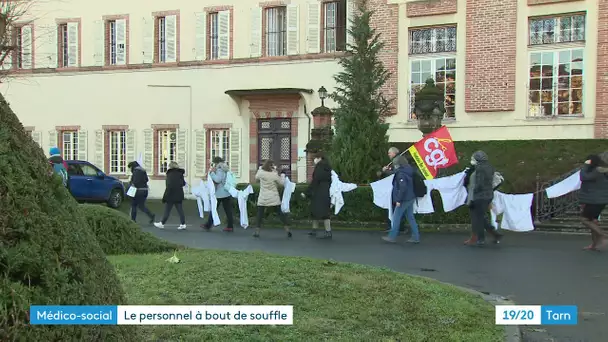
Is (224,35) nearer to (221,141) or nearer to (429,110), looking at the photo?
(221,141)

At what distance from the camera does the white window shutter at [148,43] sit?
86.7 ft

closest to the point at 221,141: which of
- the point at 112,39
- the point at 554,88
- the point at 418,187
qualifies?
the point at 112,39

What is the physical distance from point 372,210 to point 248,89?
444 inches

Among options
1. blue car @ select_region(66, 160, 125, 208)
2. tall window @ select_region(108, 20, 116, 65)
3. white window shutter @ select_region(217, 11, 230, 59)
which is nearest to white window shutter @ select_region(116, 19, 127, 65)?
tall window @ select_region(108, 20, 116, 65)

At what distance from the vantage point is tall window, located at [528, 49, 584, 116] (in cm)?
1973

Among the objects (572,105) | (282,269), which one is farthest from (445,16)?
(282,269)

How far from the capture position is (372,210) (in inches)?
588

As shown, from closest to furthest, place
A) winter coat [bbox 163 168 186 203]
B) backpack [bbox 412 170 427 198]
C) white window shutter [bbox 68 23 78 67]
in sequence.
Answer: backpack [bbox 412 170 427 198] < winter coat [bbox 163 168 186 203] < white window shutter [bbox 68 23 78 67]

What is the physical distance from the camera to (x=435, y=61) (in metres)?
21.6

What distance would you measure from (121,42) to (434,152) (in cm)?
1794

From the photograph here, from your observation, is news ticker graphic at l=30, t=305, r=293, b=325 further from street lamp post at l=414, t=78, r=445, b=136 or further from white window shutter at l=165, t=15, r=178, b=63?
white window shutter at l=165, t=15, r=178, b=63

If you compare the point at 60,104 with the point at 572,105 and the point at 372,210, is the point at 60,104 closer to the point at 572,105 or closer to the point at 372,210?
the point at 372,210

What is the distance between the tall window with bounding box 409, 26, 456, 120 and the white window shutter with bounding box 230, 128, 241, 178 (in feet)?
25.0

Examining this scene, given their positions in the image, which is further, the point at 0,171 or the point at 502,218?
the point at 502,218
